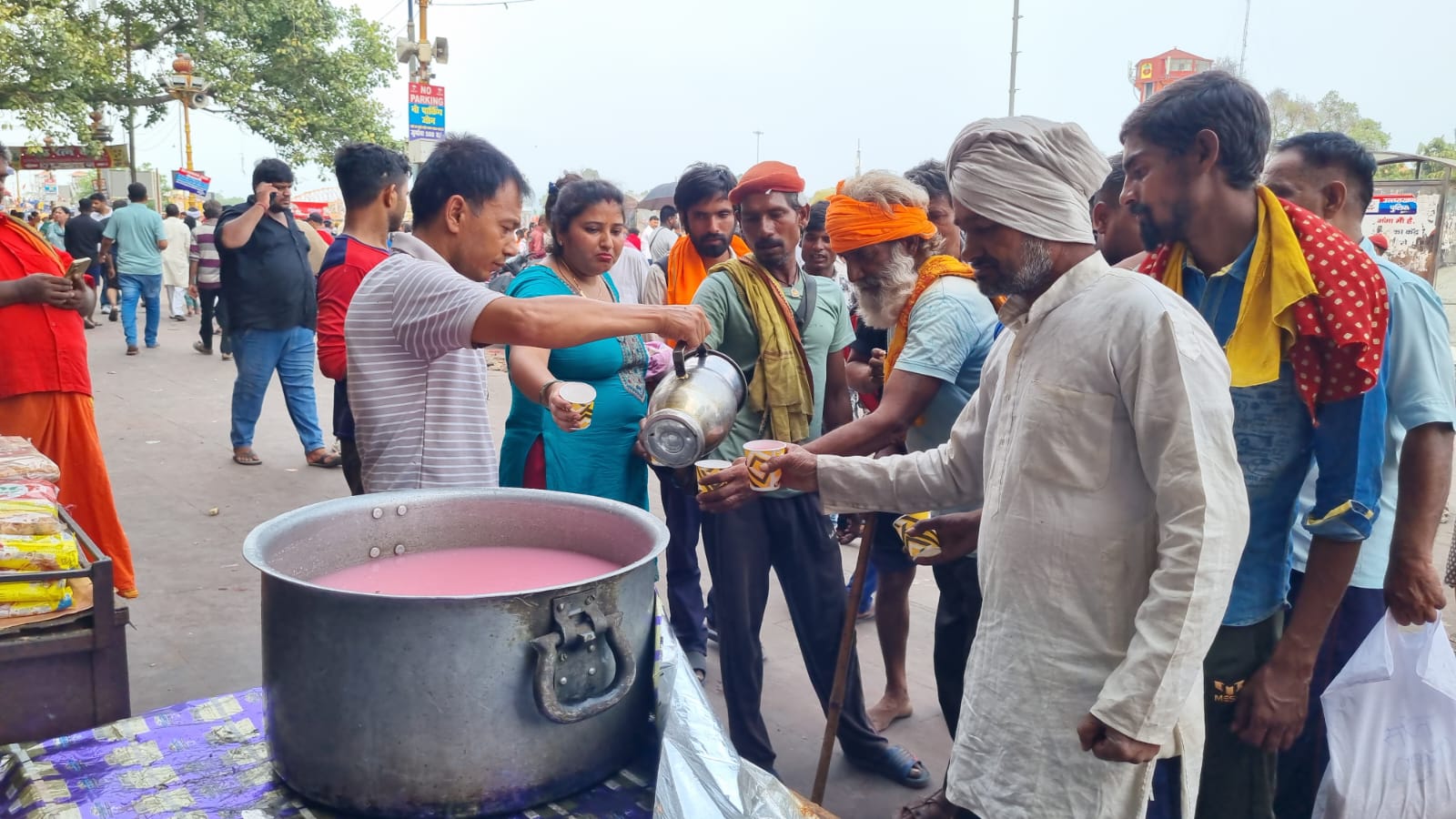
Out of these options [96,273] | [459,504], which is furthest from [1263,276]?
[96,273]

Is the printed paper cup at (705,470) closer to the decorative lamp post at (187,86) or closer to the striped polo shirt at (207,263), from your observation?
the striped polo shirt at (207,263)

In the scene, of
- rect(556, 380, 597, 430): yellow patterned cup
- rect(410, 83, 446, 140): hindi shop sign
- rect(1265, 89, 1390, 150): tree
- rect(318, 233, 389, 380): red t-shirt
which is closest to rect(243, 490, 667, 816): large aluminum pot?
rect(556, 380, 597, 430): yellow patterned cup

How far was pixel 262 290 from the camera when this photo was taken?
20.6 feet

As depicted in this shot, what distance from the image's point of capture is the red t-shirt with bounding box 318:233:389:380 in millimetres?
3791

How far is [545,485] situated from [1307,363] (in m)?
2.05

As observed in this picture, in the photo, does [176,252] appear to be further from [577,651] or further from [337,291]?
[577,651]

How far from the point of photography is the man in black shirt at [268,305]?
20.5 ft

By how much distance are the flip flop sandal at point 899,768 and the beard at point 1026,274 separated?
1.87m

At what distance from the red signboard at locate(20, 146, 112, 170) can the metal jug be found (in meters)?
21.4

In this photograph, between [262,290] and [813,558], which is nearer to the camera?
[813,558]

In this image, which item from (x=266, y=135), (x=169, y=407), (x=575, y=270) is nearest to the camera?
(x=575, y=270)

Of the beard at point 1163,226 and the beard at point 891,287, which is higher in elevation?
the beard at point 1163,226

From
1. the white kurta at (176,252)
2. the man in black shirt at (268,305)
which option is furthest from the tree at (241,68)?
the man in black shirt at (268,305)

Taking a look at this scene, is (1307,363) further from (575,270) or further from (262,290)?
(262,290)
